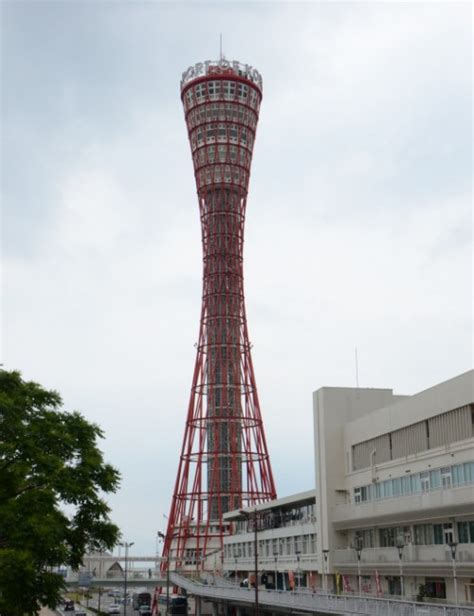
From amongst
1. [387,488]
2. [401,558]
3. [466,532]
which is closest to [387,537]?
[387,488]

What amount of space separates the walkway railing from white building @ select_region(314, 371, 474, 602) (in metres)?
3.84

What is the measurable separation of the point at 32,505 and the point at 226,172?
66.9m

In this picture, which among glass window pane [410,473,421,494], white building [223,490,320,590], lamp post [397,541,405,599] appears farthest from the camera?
white building [223,490,320,590]

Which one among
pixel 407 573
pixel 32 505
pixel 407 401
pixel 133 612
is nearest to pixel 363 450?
pixel 407 401

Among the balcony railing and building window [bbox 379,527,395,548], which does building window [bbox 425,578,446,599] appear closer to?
the balcony railing

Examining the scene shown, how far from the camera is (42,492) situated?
2934cm

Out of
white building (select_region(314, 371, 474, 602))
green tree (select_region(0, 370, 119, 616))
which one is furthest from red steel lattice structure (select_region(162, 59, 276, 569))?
green tree (select_region(0, 370, 119, 616))

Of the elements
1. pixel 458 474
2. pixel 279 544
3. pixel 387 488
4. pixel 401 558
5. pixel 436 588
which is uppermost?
pixel 458 474

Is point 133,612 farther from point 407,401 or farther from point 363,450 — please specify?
point 407,401

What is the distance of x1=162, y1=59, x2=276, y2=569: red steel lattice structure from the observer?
88.7 meters

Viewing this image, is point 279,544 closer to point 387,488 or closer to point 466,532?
point 387,488

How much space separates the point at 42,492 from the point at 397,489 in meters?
27.5

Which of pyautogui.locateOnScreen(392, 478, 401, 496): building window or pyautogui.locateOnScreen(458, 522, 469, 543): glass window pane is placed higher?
pyautogui.locateOnScreen(392, 478, 401, 496): building window

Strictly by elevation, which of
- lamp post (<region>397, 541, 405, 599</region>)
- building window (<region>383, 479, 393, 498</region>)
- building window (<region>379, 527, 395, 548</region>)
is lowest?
lamp post (<region>397, 541, 405, 599</region>)
